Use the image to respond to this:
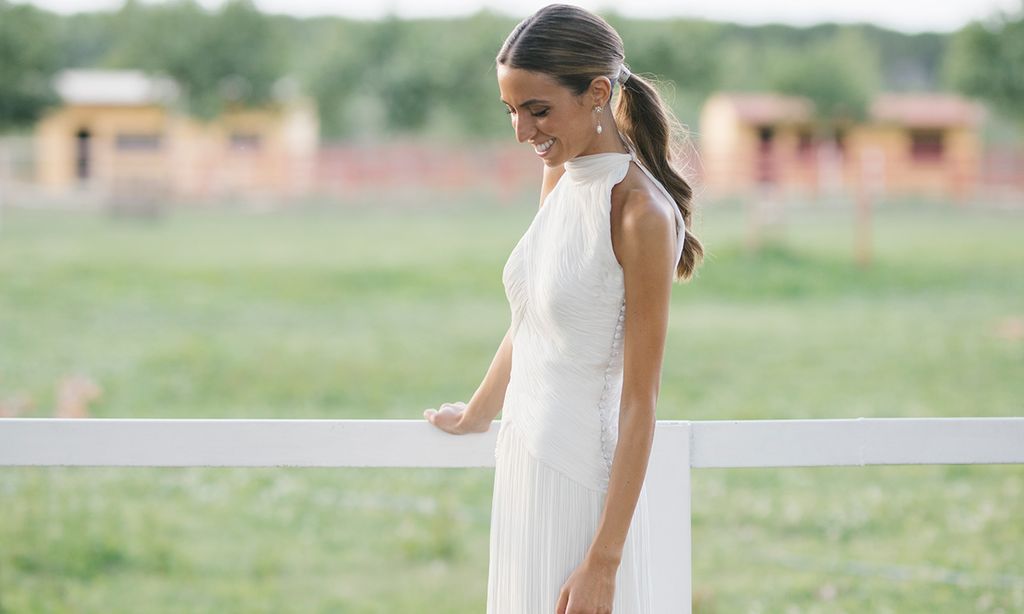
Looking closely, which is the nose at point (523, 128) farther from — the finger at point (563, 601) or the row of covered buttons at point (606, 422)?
the finger at point (563, 601)

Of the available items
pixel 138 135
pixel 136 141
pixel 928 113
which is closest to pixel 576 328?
pixel 138 135

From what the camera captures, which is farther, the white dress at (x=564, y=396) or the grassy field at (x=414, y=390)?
the grassy field at (x=414, y=390)

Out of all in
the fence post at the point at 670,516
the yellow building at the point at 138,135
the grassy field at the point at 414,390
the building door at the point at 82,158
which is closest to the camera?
the fence post at the point at 670,516

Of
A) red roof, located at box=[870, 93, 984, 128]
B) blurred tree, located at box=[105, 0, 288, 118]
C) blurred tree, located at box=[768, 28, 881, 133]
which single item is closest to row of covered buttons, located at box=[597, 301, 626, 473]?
blurred tree, located at box=[105, 0, 288, 118]

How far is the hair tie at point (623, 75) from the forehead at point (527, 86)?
0.12 m

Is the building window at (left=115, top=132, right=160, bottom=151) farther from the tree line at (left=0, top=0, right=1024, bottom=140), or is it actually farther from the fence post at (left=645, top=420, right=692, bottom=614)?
the fence post at (left=645, top=420, right=692, bottom=614)

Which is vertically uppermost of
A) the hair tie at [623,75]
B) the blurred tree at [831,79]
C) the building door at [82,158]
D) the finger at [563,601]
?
the blurred tree at [831,79]

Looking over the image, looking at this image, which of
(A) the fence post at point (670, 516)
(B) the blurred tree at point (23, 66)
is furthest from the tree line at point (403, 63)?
(A) the fence post at point (670, 516)

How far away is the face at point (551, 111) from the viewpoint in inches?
66.8

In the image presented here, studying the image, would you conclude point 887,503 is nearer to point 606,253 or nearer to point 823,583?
point 823,583

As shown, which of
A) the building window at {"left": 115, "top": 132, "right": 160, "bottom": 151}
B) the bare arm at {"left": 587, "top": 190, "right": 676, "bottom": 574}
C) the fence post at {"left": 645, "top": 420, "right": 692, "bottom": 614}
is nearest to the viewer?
the bare arm at {"left": 587, "top": 190, "right": 676, "bottom": 574}

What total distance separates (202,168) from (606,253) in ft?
105

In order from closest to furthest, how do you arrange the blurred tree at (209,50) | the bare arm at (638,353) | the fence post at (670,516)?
1. the bare arm at (638,353)
2. the fence post at (670,516)
3. the blurred tree at (209,50)

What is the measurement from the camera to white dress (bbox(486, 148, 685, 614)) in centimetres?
171
